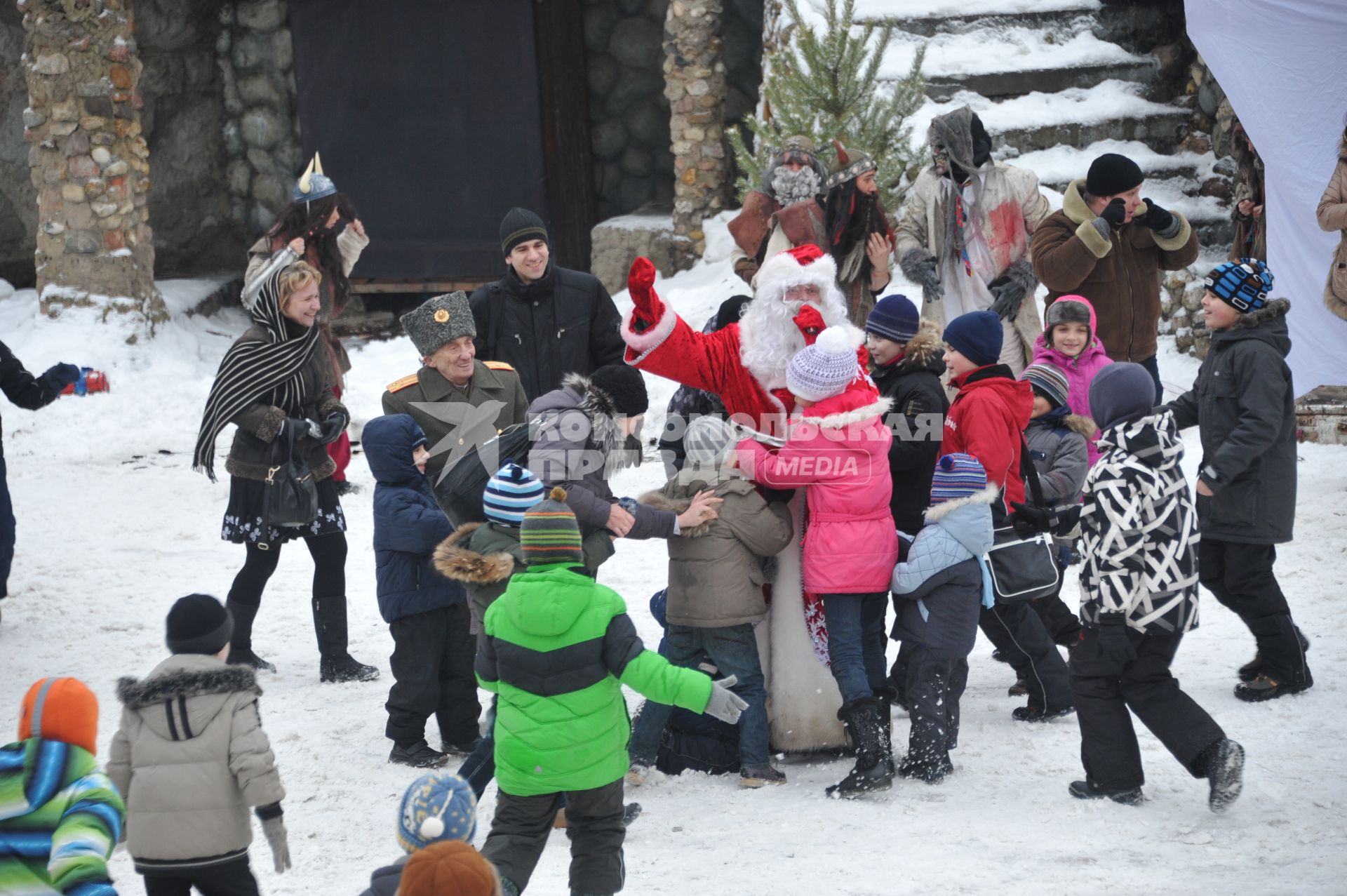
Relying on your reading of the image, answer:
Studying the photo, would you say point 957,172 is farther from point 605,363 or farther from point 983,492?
point 983,492

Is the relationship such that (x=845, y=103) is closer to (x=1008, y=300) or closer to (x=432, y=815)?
(x=1008, y=300)

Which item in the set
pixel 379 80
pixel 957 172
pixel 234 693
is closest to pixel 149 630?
pixel 234 693

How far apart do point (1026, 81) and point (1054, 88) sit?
23 centimetres

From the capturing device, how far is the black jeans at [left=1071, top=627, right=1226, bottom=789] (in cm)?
410

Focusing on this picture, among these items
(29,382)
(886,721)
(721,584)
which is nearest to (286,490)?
(29,382)

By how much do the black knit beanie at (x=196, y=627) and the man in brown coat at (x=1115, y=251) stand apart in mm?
4100

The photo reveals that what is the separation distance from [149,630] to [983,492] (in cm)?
393

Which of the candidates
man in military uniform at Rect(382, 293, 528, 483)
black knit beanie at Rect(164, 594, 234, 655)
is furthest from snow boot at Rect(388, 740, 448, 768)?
black knit beanie at Rect(164, 594, 234, 655)

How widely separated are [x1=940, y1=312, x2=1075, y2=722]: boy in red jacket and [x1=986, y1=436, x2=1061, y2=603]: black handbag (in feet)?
0.29

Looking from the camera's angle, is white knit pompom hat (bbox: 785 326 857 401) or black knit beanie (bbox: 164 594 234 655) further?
white knit pompom hat (bbox: 785 326 857 401)

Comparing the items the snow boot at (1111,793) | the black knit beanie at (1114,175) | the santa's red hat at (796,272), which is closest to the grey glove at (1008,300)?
the black knit beanie at (1114,175)

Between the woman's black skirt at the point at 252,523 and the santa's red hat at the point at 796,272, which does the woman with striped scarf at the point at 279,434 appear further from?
the santa's red hat at the point at 796,272

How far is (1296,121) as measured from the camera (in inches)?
302

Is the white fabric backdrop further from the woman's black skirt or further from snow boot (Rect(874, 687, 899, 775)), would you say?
the woman's black skirt
